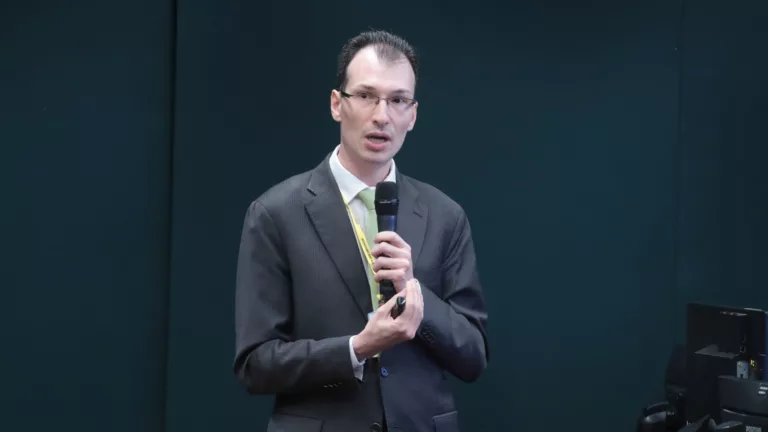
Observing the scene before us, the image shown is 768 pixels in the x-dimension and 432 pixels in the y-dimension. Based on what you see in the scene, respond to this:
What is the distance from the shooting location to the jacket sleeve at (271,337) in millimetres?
1896

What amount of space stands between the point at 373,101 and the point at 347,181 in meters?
0.21

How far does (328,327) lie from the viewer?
2.00m

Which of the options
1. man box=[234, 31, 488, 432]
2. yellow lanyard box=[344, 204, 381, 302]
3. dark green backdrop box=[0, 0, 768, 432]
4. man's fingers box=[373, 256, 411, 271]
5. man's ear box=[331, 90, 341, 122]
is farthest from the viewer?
dark green backdrop box=[0, 0, 768, 432]

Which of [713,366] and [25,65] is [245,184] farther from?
[713,366]

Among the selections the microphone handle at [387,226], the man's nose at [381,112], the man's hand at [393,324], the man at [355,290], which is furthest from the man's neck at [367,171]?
the man's hand at [393,324]

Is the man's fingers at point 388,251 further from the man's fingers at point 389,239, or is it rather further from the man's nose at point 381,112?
the man's nose at point 381,112

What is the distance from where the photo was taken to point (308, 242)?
204 centimetres

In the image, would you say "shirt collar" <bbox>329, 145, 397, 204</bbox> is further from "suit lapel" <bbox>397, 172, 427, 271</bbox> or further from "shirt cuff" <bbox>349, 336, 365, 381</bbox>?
"shirt cuff" <bbox>349, 336, 365, 381</bbox>

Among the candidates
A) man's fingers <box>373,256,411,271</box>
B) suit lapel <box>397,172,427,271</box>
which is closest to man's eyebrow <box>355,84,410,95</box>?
suit lapel <box>397,172,427,271</box>

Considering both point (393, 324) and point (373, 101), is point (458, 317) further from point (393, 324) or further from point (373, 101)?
point (373, 101)

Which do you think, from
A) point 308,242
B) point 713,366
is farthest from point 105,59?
point 713,366

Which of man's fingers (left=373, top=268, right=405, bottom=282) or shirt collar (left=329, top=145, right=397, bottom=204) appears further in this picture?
shirt collar (left=329, top=145, right=397, bottom=204)

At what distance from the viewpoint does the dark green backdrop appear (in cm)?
328

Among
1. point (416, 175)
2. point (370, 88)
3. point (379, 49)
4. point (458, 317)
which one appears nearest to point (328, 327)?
point (458, 317)
